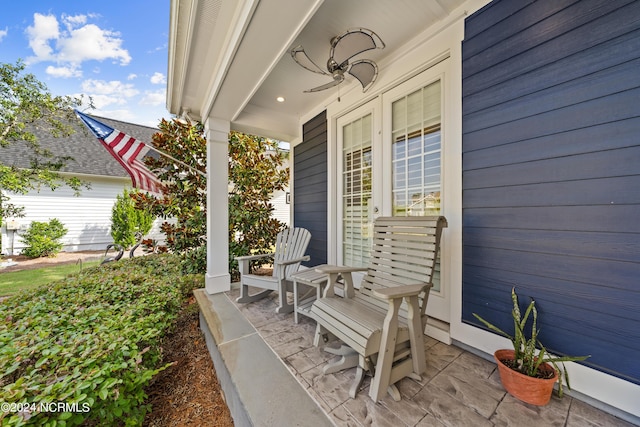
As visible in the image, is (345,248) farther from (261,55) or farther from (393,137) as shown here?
(261,55)

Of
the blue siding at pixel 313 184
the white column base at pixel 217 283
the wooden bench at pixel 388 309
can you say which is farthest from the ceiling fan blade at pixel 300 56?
the white column base at pixel 217 283

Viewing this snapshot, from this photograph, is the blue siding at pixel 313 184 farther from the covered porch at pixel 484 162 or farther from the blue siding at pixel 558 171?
the blue siding at pixel 558 171

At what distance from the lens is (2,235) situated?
22.4ft

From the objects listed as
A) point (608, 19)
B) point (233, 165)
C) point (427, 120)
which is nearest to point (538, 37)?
point (608, 19)

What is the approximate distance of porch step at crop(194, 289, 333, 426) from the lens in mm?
1247

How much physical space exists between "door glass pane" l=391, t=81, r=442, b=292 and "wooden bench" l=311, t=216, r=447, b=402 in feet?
1.63

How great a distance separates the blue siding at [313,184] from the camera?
144 inches

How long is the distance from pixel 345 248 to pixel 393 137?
5.19 ft

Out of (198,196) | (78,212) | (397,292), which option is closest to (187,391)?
(397,292)

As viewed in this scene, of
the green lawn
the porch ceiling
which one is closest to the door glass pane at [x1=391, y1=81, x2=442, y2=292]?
the porch ceiling

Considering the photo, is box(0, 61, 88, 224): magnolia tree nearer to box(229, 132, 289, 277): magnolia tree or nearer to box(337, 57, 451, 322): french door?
box(229, 132, 289, 277): magnolia tree

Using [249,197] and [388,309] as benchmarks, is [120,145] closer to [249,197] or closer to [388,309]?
[249,197]

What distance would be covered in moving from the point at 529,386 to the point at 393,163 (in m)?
2.01

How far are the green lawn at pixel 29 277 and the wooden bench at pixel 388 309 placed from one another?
530 cm
